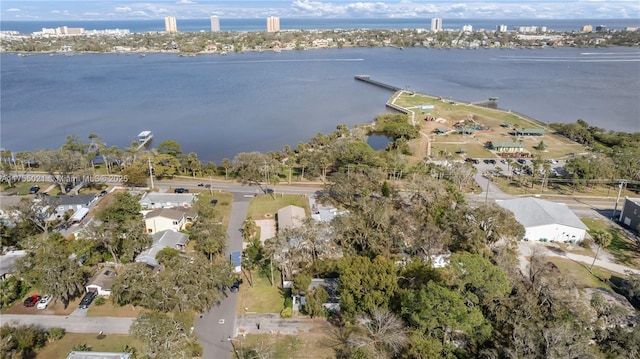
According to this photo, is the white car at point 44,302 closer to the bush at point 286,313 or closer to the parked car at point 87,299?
the parked car at point 87,299

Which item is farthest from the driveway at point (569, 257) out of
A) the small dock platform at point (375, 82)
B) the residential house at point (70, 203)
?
the small dock platform at point (375, 82)

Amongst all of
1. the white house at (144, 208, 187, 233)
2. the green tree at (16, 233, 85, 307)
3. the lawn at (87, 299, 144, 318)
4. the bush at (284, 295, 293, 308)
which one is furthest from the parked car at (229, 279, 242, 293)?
the white house at (144, 208, 187, 233)

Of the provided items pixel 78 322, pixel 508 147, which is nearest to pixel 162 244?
pixel 78 322

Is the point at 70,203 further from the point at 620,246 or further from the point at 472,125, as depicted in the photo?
the point at 472,125

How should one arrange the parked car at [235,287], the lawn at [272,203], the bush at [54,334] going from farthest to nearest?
the lawn at [272,203] → the parked car at [235,287] → the bush at [54,334]

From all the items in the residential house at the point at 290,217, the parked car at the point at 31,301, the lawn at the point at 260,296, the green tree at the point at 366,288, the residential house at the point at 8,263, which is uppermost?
the green tree at the point at 366,288

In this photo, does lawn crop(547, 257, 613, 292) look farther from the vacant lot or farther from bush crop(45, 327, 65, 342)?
bush crop(45, 327, 65, 342)

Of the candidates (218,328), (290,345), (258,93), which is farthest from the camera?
(258,93)
